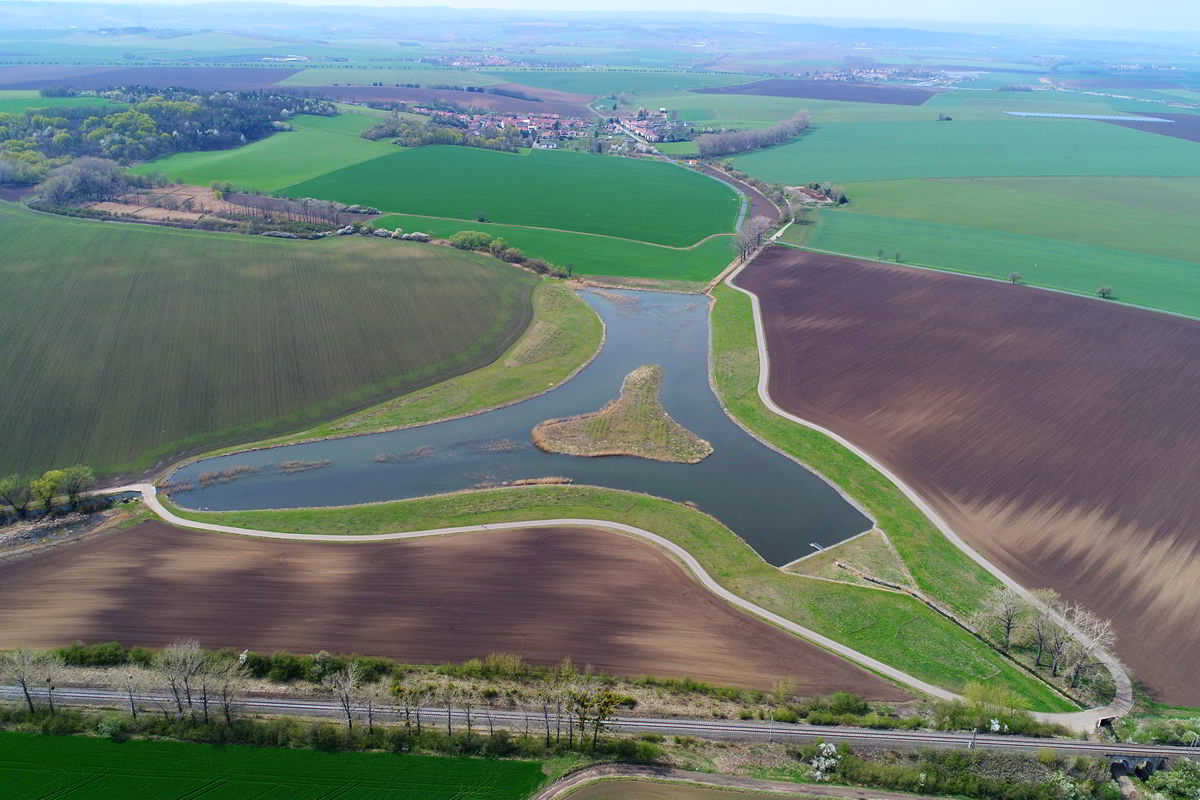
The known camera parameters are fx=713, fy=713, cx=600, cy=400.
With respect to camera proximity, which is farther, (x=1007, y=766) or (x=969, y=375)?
(x=969, y=375)

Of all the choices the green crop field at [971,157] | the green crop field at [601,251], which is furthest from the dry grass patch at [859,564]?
the green crop field at [971,157]

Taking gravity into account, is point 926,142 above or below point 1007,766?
above

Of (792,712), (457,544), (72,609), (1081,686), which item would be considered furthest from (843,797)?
(72,609)

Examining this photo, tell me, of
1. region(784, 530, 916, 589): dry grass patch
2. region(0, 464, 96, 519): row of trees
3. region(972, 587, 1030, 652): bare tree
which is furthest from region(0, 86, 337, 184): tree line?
region(972, 587, 1030, 652): bare tree

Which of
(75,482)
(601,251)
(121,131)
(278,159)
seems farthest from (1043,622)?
(121,131)

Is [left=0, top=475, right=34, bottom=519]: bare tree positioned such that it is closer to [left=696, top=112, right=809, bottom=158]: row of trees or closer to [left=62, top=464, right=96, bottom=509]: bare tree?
[left=62, top=464, right=96, bottom=509]: bare tree

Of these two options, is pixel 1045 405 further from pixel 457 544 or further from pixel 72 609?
pixel 72 609

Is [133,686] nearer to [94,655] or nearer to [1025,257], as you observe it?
[94,655]
